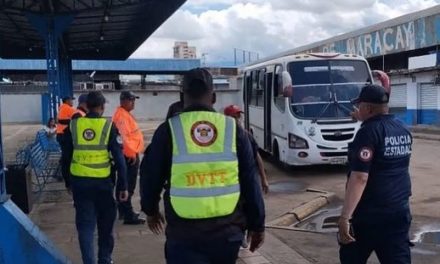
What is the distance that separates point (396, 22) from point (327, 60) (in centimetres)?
2067

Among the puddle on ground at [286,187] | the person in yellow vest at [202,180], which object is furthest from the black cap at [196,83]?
the puddle on ground at [286,187]

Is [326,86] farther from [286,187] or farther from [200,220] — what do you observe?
[200,220]

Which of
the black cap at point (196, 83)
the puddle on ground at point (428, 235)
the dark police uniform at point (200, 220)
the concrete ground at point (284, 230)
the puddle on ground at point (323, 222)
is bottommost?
the puddle on ground at point (323, 222)

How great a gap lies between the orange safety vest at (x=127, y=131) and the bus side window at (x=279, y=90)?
613 centimetres

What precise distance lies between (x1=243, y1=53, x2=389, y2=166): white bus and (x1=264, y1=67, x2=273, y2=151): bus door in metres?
0.26

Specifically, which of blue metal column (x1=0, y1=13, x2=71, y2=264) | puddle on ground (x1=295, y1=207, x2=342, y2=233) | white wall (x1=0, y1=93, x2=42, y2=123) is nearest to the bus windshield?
puddle on ground (x1=295, y1=207, x2=342, y2=233)

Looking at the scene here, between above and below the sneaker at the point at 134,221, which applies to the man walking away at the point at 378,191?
above

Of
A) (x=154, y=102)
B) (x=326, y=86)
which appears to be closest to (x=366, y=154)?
(x=326, y=86)

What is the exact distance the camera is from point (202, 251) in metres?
3.18

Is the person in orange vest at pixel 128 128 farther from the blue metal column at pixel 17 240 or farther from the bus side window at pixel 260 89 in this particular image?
the bus side window at pixel 260 89

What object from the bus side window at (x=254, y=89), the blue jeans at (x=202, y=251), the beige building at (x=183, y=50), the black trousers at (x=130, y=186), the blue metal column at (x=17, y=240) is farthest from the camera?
the beige building at (x=183, y=50)

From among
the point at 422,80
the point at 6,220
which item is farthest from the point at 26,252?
the point at 422,80

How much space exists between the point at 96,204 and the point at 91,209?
0.22 ft

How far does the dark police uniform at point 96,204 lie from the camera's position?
5.57m
